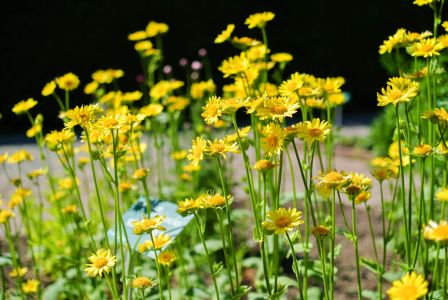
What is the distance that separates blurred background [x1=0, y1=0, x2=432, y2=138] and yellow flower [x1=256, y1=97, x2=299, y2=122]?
4.46 meters

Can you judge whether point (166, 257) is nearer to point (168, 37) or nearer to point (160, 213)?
point (160, 213)

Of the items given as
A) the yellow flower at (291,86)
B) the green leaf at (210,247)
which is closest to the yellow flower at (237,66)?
the yellow flower at (291,86)

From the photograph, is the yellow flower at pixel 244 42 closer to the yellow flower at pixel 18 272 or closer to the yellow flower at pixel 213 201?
the yellow flower at pixel 213 201

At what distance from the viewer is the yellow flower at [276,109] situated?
146 centimetres

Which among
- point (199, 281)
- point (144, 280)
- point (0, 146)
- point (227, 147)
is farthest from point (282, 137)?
point (0, 146)

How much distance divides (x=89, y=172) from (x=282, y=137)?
3.31 metres

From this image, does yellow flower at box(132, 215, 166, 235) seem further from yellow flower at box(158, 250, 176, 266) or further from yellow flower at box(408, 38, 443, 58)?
yellow flower at box(408, 38, 443, 58)

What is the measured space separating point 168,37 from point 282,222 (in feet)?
16.6

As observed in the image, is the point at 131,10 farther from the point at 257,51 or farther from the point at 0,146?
the point at 257,51

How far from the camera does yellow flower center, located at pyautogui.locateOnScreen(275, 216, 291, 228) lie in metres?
1.38

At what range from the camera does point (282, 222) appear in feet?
4.55

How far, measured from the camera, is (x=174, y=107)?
2.79 metres

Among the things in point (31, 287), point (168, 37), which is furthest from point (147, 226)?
point (168, 37)

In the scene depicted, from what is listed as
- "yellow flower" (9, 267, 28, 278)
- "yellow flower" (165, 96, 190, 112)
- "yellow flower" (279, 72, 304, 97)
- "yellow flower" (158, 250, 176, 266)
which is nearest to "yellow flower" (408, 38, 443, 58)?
"yellow flower" (279, 72, 304, 97)
